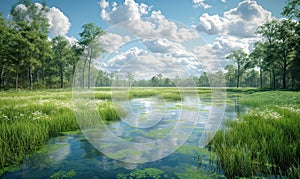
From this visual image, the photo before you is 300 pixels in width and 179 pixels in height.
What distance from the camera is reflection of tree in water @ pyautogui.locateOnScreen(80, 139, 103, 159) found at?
4.34m

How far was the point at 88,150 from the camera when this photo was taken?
4.68 meters

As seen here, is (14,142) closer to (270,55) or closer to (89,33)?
(89,33)

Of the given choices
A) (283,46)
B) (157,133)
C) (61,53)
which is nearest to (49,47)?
(61,53)

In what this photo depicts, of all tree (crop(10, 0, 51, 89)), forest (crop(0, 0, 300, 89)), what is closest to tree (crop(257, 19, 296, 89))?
forest (crop(0, 0, 300, 89))

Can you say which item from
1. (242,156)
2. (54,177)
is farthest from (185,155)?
(54,177)

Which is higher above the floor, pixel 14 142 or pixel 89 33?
pixel 89 33

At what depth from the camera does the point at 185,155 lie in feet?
14.0

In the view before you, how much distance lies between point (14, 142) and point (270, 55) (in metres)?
37.8

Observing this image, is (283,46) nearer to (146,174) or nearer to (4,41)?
(146,174)

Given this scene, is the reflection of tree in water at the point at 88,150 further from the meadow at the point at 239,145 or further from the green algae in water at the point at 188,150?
the green algae in water at the point at 188,150

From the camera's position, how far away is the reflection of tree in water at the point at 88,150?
434 centimetres

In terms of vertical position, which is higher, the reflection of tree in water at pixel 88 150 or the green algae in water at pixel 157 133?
the green algae in water at pixel 157 133

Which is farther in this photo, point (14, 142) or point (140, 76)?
point (140, 76)

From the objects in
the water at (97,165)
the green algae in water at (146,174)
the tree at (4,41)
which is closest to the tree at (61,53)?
the tree at (4,41)
